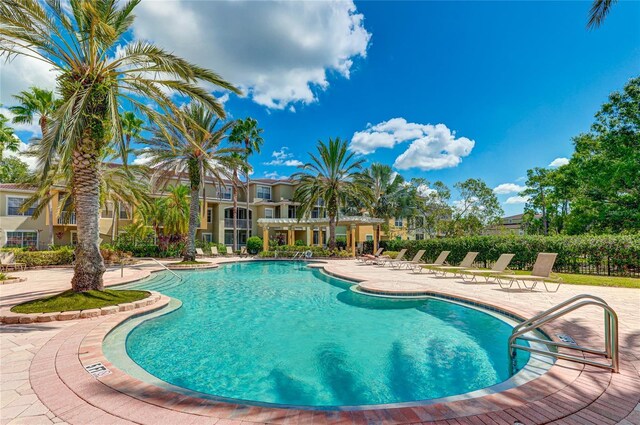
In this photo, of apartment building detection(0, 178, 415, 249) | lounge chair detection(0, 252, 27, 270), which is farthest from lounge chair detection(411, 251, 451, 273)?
lounge chair detection(0, 252, 27, 270)

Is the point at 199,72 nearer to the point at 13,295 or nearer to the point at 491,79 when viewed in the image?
the point at 13,295

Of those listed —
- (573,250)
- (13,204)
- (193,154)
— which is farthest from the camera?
(13,204)

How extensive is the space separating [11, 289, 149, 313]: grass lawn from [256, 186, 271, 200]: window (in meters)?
33.2

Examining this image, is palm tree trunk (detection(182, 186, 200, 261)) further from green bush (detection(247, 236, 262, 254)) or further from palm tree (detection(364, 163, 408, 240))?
palm tree (detection(364, 163, 408, 240))

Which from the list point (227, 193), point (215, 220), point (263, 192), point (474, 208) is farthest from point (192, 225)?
point (474, 208)

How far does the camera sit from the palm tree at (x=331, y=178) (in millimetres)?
27578

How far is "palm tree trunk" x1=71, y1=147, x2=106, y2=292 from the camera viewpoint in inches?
336

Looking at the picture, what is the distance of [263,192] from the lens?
1665 inches

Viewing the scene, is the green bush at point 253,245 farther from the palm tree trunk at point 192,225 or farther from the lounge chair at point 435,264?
the lounge chair at point 435,264

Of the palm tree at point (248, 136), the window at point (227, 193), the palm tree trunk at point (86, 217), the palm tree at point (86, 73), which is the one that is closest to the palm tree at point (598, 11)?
the palm tree at point (86, 73)

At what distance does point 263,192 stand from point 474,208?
89.4 feet

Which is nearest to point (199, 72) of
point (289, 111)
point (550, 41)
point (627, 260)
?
point (550, 41)

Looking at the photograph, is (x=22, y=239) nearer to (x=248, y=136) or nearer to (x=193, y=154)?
(x=193, y=154)

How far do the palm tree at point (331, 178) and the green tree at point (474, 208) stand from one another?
17067 mm
